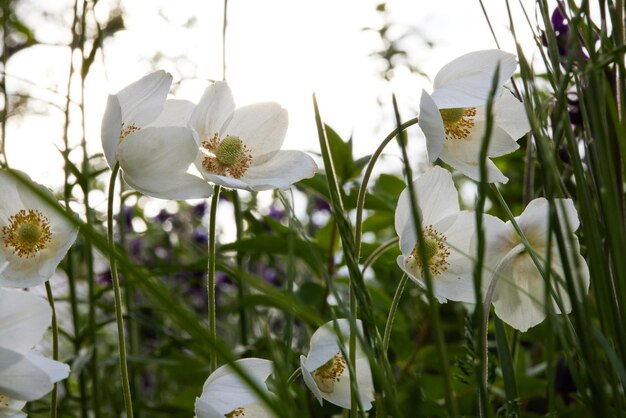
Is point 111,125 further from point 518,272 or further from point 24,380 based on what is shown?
point 518,272

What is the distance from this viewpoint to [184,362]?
1.16 metres

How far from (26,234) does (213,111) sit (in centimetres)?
17

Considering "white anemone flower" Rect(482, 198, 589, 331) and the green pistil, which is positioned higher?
the green pistil

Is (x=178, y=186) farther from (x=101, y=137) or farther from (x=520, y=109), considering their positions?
(x=520, y=109)

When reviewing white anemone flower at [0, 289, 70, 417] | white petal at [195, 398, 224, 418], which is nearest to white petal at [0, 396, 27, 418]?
white anemone flower at [0, 289, 70, 417]

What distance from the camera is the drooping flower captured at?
0.62 m

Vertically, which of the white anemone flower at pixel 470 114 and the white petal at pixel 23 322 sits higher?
the white anemone flower at pixel 470 114

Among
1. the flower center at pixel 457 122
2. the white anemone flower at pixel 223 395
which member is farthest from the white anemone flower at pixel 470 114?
the white anemone flower at pixel 223 395

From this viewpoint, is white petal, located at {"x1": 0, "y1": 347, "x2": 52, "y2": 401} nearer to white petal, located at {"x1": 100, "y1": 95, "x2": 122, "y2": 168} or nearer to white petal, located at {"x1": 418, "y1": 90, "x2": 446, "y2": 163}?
white petal, located at {"x1": 100, "y1": 95, "x2": 122, "y2": 168}

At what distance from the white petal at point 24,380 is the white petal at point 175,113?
8.8 inches

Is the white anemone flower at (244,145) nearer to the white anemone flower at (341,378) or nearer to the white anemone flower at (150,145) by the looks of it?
the white anemone flower at (150,145)

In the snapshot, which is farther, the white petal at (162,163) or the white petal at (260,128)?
the white petal at (260,128)

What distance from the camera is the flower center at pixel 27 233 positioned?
603 millimetres

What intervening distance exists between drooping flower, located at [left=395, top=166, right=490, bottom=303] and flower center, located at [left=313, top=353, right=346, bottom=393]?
9 centimetres
